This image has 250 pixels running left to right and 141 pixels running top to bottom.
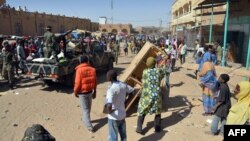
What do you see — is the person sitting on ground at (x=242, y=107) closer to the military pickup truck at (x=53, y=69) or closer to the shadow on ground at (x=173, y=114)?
the shadow on ground at (x=173, y=114)

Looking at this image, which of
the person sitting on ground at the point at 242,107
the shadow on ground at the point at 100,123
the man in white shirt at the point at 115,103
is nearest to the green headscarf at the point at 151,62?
the man in white shirt at the point at 115,103

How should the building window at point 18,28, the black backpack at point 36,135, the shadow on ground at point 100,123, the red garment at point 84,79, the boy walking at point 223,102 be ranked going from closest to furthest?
the black backpack at point 36,135 → the boy walking at point 223,102 → the red garment at point 84,79 → the shadow on ground at point 100,123 → the building window at point 18,28

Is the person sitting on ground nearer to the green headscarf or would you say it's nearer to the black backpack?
the green headscarf

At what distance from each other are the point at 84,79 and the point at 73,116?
5.62 feet

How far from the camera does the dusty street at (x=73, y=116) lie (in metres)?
6.29

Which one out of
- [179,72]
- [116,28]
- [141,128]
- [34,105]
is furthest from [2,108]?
[116,28]

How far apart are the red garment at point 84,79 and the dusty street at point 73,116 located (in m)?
1.02

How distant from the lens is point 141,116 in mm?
6145

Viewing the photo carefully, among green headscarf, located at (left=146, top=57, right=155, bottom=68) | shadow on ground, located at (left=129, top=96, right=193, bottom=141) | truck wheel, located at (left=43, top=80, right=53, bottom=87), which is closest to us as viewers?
green headscarf, located at (left=146, top=57, right=155, bottom=68)

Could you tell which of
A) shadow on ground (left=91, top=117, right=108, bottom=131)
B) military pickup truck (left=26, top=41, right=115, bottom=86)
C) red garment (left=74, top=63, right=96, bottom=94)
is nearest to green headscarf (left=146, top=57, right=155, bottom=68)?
red garment (left=74, top=63, right=96, bottom=94)

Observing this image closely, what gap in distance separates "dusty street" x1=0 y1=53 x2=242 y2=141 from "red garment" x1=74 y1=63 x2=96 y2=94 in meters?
1.02

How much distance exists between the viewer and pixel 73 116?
769 centimetres

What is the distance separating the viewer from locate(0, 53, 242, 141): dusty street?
20.7 feet

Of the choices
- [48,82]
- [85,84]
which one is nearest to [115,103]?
[85,84]
